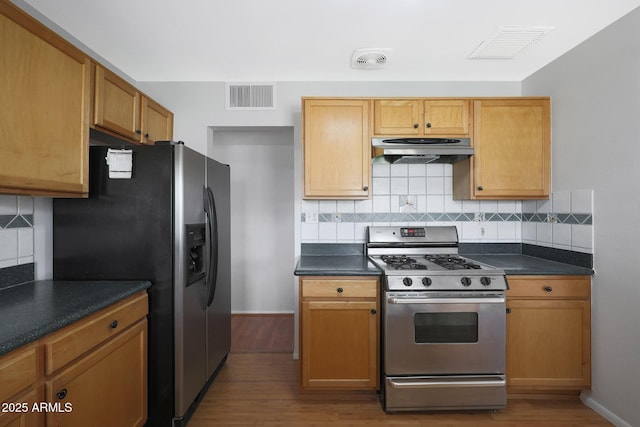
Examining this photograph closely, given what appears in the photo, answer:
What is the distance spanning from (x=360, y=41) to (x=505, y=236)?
209cm

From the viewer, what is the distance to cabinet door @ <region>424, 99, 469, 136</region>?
8.32 ft

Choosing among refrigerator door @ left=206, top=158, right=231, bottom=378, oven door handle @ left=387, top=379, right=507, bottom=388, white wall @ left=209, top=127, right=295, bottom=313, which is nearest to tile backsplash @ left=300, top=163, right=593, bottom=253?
refrigerator door @ left=206, top=158, right=231, bottom=378

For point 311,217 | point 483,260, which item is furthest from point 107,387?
point 483,260

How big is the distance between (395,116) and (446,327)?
1.59 m

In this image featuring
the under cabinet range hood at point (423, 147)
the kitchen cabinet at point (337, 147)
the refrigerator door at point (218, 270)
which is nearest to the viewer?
the refrigerator door at point (218, 270)

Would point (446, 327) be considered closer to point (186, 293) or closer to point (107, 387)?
point (186, 293)

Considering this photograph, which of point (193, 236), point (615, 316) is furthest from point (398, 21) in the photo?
point (615, 316)

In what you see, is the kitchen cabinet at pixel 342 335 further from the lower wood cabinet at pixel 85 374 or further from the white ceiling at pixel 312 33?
the white ceiling at pixel 312 33

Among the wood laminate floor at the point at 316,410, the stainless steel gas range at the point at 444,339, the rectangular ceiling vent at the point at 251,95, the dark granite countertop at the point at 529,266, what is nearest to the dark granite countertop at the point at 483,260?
the dark granite countertop at the point at 529,266

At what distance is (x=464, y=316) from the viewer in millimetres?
2131

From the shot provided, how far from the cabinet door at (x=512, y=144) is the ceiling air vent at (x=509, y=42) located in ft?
1.14

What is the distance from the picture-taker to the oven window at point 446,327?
6.97 ft

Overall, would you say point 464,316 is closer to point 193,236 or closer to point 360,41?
point 193,236

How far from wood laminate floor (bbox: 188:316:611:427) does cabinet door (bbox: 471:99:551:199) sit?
60.5 inches
